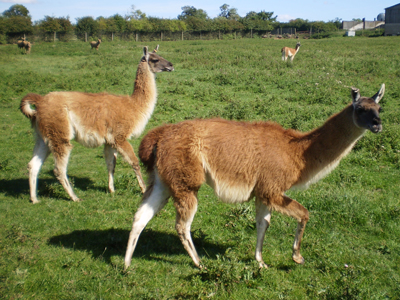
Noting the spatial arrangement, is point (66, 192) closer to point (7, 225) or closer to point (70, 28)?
point (7, 225)

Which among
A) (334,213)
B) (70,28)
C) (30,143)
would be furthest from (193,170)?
(70,28)

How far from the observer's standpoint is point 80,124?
6.75 m

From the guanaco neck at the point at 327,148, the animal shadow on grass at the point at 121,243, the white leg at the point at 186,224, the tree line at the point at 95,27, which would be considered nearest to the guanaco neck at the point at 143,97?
the animal shadow on grass at the point at 121,243

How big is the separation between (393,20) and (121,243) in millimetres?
63501

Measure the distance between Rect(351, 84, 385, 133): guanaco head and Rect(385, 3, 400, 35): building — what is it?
5548 cm

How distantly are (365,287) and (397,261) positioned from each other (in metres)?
0.81

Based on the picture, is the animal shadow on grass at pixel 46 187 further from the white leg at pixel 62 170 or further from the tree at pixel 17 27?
the tree at pixel 17 27

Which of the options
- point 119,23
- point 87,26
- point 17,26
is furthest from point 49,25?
point 119,23

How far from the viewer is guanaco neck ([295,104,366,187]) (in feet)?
14.4

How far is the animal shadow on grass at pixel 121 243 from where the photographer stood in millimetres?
4855

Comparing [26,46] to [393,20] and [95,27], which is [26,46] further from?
[393,20]

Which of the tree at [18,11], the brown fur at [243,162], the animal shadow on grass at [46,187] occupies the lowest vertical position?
the animal shadow on grass at [46,187]

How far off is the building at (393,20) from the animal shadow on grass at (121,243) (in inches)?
2224

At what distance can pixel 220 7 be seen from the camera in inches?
4491
